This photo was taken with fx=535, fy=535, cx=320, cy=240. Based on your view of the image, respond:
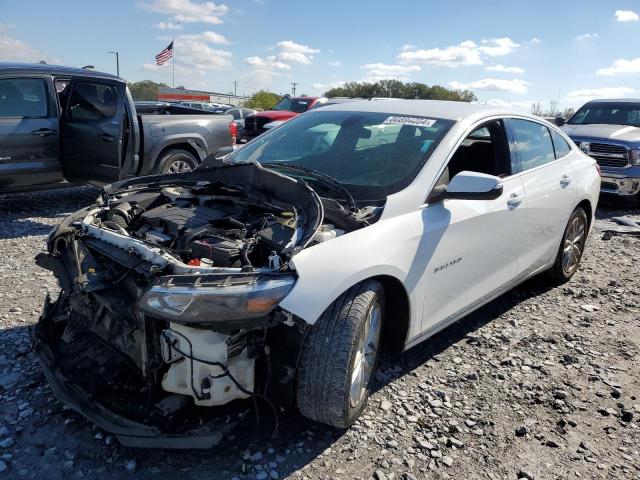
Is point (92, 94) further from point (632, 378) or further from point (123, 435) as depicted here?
point (632, 378)

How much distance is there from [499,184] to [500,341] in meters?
1.39

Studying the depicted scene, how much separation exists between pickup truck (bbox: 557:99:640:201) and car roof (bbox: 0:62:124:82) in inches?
311

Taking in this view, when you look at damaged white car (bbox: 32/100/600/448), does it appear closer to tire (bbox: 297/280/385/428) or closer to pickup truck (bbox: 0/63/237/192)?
tire (bbox: 297/280/385/428)

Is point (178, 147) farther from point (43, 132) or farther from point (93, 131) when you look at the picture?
point (43, 132)

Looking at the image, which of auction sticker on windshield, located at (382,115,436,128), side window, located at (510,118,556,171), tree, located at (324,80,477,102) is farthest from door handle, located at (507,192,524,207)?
tree, located at (324,80,477,102)

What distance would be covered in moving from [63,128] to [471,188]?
5561 millimetres

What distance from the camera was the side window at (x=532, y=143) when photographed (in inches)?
162

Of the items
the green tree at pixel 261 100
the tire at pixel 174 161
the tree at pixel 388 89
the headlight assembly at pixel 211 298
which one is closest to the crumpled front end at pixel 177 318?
the headlight assembly at pixel 211 298

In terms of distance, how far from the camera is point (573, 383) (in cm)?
340

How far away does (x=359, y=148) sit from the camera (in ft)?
11.7

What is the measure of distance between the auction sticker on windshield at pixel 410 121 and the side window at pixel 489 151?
1.32ft

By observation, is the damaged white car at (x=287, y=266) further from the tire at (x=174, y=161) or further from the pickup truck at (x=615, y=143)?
the pickup truck at (x=615, y=143)

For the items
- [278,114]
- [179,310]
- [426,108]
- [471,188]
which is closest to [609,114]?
[426,108]

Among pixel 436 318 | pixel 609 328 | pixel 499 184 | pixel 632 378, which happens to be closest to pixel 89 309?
pixel 436 318
